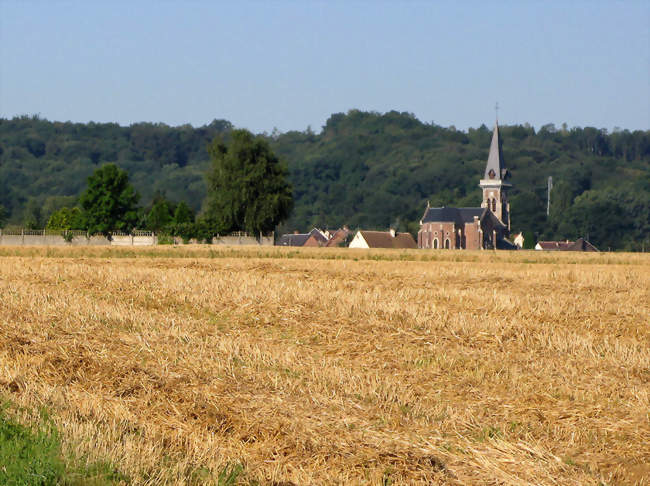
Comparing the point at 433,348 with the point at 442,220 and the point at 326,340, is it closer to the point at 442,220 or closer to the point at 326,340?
the point at 326,340

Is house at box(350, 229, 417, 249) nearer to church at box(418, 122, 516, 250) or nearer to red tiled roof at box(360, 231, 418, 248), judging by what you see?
red tiled roof at box(360, 231, 418, 248)

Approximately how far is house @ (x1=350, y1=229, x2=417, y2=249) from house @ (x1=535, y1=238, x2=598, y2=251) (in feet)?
114

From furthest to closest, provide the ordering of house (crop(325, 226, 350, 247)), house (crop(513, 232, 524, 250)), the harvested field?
house (crop(513, 232, 524, 250))
house (crop(325, 226, 350, 247))
the harvested field

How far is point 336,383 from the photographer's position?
11102 millimetres

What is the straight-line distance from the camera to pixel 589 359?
44.1 feet

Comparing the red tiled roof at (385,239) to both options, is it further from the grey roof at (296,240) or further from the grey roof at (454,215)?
the grey roof at (296,240)

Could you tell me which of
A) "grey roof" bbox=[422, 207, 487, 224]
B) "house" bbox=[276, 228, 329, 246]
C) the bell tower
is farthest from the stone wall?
the bell tower

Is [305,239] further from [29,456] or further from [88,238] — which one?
[29,456]

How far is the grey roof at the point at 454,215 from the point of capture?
517 feet

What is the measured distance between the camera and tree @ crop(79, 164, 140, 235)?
9262 centimetres

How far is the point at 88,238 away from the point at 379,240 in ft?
208

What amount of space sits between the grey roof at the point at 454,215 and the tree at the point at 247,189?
64305 mm

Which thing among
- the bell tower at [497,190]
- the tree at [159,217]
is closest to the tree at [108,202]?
the tree at [159,217]

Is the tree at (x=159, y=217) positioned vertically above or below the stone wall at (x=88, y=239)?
above
